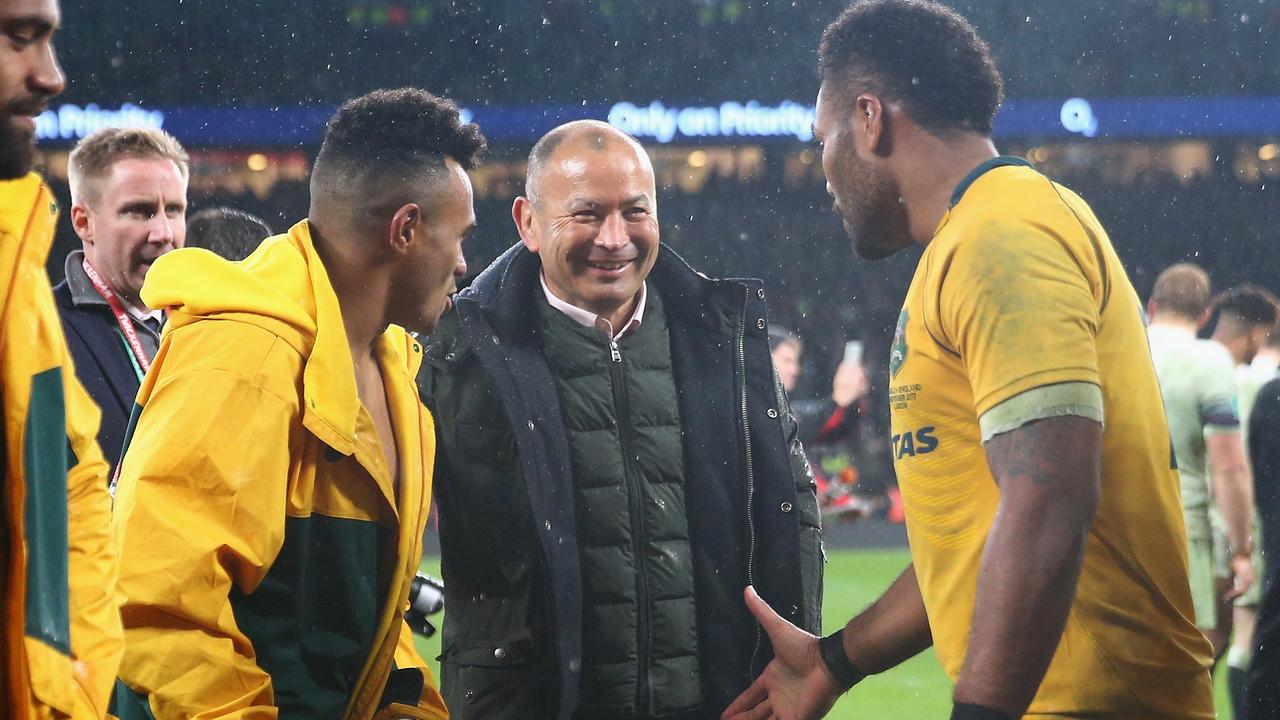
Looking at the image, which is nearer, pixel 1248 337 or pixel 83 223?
pixel 83 223

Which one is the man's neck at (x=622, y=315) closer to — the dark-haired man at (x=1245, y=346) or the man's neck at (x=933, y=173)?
the man's neck at (x=933, y=173)

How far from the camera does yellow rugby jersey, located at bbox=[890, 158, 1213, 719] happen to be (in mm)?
1922

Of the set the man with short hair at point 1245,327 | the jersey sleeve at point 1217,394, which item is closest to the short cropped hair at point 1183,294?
the jersey sleeve at point 1217,394

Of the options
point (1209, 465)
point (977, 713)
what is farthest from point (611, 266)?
point (1209, 465)

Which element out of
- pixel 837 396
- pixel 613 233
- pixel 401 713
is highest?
pixel 613 233

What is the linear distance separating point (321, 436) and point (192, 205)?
59.3 ft

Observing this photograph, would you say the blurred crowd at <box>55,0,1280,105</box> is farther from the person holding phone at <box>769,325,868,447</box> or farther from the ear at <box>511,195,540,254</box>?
the ear at <box>511,195,540,254</box>

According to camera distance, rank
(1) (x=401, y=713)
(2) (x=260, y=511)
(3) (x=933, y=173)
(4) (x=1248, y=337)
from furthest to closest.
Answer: (4) (x=1248, y=337) → (1) (x=401, y=713) → (3) (x=933, y=173) → (2) (x=260, y=511)

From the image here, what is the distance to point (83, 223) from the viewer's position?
147 inches

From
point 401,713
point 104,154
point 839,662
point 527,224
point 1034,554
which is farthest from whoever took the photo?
point 104,154

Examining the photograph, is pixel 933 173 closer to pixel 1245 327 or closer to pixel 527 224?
pixel 527 224

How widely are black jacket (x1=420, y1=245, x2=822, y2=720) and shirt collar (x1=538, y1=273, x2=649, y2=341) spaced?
51mm

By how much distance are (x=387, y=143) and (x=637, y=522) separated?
103 centimetres

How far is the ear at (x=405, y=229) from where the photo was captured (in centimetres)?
250
